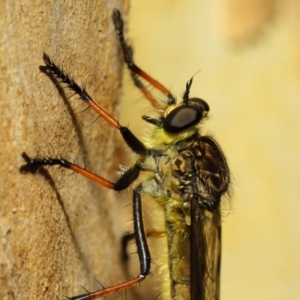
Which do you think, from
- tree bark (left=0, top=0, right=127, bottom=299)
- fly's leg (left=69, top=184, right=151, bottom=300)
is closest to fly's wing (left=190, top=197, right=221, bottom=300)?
fly's leg (left=69, top=184, right=151, bottom=300)

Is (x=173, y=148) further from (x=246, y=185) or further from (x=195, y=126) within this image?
(x=246, y=185)

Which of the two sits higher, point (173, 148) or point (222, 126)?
point (222, 126)

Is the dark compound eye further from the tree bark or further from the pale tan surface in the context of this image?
the pale tan surface

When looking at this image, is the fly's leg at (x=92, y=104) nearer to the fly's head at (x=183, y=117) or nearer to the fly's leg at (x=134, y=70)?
the fly's head at (x=183, y=117)

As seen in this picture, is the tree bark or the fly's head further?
the fly's head

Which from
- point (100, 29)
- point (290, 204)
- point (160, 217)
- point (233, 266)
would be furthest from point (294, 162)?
point (100, 29)

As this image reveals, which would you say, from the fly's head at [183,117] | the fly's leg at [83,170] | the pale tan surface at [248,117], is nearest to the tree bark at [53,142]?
the fly's leg at [83,170]
